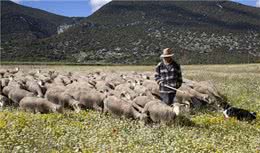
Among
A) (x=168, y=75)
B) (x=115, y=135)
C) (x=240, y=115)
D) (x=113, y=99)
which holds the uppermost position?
(x=168, y=75)

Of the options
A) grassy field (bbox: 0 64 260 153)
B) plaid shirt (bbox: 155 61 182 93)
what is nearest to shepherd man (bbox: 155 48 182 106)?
plaid shirt (bbox: 155 61 182 93)

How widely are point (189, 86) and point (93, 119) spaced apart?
7804 millimetres

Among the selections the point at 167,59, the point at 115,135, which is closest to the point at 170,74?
the point at 167,59

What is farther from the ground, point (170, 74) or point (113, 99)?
point (170, 74)

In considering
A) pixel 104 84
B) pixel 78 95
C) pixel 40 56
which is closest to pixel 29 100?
pixel 78 95

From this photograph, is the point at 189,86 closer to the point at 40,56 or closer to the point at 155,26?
the point at 40,56

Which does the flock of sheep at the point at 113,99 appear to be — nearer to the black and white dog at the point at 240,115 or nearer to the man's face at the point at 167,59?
the man's face at the point at 167,59

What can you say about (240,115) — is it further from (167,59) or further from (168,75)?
(167,59)

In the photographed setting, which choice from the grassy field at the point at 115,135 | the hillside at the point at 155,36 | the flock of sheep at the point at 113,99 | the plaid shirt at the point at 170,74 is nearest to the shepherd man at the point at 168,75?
the plaid shirt at the point at 170,74

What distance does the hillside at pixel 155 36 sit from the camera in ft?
366

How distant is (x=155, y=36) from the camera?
12231cm

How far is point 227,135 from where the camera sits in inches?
563

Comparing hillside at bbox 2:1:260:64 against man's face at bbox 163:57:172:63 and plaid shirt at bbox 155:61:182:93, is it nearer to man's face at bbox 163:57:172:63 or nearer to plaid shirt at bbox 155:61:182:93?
plaid shirt at bbox 155:61:182:93

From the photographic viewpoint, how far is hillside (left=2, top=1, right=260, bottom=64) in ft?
366
